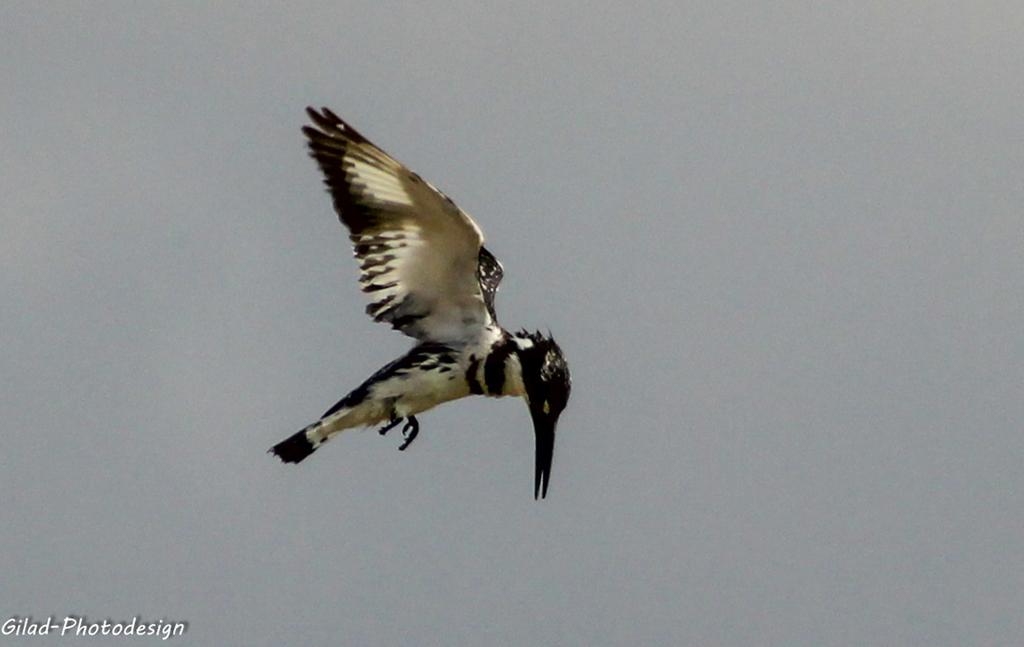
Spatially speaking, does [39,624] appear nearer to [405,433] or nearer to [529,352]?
[405,433]

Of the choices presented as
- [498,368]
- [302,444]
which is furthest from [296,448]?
[498,368]

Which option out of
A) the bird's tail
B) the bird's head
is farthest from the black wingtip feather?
the bird's head

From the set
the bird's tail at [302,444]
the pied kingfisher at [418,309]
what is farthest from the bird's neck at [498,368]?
the bird's tail at [302,444]

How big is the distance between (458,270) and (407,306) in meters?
0.53

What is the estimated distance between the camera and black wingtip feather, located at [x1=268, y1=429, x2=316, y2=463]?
17062 millimetres

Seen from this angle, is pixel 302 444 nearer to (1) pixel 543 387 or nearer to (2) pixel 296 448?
(2) pixel 296 448

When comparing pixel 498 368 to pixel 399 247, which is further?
pixel 399 247

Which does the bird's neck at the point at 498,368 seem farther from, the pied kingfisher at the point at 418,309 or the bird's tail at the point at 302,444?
the bird's tail at the point at 302,444

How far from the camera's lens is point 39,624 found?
17.7m

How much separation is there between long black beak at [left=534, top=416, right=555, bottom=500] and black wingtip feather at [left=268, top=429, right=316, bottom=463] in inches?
64.9

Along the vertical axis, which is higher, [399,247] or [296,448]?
[399,247]

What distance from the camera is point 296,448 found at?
56.0 ft

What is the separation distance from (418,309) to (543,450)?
4.52 feet

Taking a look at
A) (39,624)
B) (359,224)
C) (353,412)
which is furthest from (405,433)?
(39,624)
